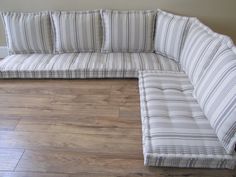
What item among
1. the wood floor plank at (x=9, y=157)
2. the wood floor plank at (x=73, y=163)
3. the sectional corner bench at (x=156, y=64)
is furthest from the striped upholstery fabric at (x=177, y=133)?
the wood floor plank at (x=9, y=157)

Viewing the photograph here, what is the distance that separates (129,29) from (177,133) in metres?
1.54

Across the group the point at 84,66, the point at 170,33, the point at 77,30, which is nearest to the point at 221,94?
the point at 170,33

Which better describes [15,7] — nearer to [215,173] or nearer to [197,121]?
[197,121]

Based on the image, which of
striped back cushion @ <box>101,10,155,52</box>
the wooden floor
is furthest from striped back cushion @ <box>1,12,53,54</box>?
striped back cushion @ <box>101,10,155,52</box>

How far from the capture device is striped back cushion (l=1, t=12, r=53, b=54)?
108 inches

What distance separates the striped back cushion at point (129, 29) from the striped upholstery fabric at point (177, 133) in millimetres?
908

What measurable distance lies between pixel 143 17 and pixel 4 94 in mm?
1691

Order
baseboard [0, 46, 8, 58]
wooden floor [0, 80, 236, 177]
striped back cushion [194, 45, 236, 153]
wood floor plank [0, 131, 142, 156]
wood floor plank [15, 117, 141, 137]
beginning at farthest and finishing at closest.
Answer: baseboard [0, 46, 8, 58] → wood floor plank [15, 117, 141, 137] → wood floor plank [0, 131, 142, 156] → wooden floor [0, 80, 236, 177] → striped back cushion [194, 45, 236, 153]

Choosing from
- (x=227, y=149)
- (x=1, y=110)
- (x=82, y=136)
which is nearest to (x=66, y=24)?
(x=1, y=110)

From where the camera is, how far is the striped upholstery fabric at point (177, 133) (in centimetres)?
140

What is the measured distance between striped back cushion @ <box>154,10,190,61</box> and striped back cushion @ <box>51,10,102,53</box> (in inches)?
27.3

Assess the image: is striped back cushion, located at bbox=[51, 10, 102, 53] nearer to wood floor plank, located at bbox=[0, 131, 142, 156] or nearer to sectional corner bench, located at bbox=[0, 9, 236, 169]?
sectional corner bench, located at bbox=[0, 9, 236, 169]

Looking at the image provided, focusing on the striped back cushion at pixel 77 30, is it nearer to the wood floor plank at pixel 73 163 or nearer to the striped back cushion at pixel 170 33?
the striped back cushion at pixel 170 33

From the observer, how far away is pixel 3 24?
2.97 m
